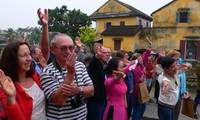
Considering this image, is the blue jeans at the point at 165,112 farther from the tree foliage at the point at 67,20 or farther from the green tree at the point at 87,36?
the tree foliage at the point at 67,20

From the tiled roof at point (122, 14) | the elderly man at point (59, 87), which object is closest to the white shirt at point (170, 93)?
the elderly man at point (59, 87)

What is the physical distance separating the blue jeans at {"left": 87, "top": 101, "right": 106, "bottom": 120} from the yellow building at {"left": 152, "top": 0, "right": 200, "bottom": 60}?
22.5 metres

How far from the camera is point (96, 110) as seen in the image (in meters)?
4.87

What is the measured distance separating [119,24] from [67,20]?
7622 mm

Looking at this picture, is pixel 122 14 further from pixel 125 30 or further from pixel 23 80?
pixel 23 80

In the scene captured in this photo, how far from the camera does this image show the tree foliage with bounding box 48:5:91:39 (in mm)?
37812

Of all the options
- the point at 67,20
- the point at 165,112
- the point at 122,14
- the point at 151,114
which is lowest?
the point at 151,114

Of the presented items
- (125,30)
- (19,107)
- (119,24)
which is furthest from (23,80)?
(119,24)

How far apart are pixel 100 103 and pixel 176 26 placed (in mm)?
25739

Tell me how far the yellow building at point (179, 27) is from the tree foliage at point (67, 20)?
1164 cm

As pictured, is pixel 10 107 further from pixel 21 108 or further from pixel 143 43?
pixel 143 43

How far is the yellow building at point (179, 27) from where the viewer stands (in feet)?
87.2

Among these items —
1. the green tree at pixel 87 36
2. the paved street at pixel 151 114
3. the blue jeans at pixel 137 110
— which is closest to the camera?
the blue jeans at pixel 137 110

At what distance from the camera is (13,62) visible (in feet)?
9.16
